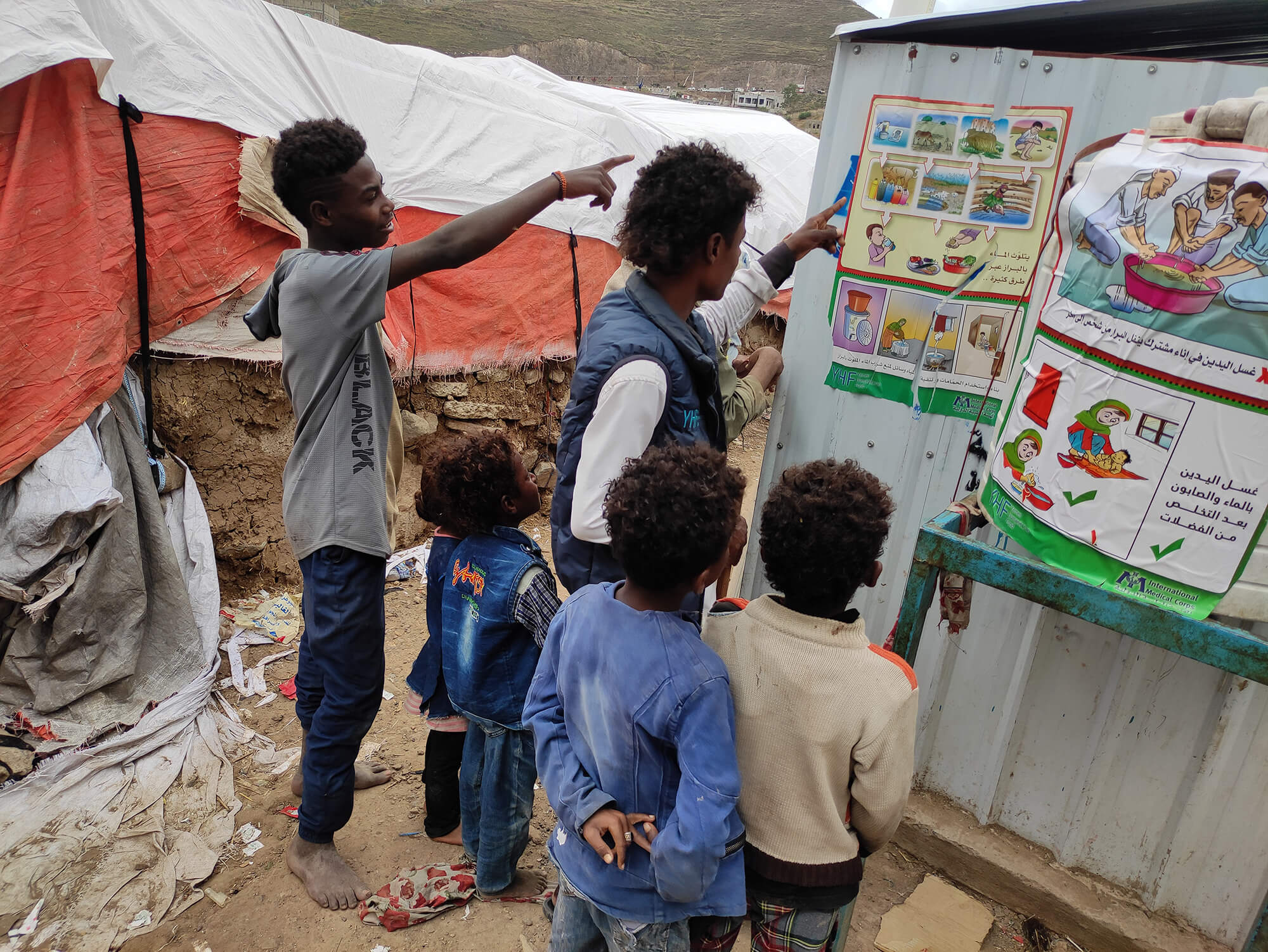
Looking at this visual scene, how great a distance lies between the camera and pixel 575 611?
152cm

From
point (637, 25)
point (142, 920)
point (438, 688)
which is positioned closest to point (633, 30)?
point (637, 25)

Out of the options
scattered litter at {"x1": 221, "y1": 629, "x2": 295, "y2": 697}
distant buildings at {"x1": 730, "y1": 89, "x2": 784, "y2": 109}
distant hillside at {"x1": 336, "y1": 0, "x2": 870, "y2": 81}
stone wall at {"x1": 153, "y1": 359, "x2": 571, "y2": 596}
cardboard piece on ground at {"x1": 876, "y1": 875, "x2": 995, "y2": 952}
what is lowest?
scattered litter at {"x1": 221, "y1": 629, "x2": 295, "y2": 697}

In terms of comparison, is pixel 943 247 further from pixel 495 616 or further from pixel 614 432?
pixel 495 616

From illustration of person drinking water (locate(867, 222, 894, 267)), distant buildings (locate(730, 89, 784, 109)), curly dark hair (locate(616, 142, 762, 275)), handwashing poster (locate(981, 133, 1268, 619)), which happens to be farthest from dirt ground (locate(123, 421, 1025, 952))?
distant buildings (locate(730, 89, 784, 109))

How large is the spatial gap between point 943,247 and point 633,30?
42752mm

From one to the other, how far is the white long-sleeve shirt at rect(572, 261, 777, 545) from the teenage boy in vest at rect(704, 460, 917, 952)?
13.3 inches

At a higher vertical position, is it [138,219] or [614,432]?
[138,219]

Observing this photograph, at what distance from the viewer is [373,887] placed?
103 inches

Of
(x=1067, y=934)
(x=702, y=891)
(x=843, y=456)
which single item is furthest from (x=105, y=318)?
(x=1067, y=934)

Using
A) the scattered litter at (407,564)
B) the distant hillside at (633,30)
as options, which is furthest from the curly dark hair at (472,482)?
the distant hillside at (633,30)

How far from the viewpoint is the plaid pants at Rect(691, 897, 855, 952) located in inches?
61.9

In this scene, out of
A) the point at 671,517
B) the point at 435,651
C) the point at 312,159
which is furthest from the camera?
the point at 435,651

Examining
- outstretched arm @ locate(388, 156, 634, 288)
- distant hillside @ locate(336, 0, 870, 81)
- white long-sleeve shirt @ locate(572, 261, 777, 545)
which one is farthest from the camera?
distant hillside @ locate(336, 0, 870, 81)

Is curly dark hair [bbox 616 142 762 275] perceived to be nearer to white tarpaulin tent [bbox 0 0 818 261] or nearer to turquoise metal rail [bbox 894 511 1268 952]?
white tarpaulin tent [bbox 0 0 818 261]
